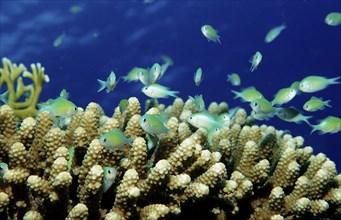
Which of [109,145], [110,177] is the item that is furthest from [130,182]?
[109,145]

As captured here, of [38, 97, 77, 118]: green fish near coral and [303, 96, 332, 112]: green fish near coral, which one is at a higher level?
[303, 96, 332, 112]: green fish near coral

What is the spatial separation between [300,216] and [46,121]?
281cm

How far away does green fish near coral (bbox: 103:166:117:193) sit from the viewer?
2838 mm

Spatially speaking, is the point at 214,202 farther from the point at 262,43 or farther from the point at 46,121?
the point at 262,43

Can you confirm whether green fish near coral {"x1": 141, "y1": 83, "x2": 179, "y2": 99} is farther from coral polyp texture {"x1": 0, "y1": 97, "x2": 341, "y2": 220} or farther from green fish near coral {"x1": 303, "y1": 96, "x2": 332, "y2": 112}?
green fish near coral {"x1": 303, "y1": 96, "x2": 332, "y2": 112}

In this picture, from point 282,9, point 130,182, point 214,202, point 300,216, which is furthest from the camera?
point 282,9

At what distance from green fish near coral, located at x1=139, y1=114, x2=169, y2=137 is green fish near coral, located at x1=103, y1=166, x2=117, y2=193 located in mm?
515

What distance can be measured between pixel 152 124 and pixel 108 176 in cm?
61

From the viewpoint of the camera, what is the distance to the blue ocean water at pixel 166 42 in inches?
948

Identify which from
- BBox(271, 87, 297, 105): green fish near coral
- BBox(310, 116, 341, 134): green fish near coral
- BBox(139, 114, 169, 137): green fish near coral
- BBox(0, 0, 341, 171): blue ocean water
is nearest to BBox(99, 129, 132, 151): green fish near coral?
BBox(139, 114, 169, 137): green fish near coral

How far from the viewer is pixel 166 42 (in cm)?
3131

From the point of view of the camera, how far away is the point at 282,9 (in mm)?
33219

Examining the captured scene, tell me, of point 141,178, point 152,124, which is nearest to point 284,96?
point 152,124

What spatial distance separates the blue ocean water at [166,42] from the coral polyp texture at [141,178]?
→ 19.4 m
